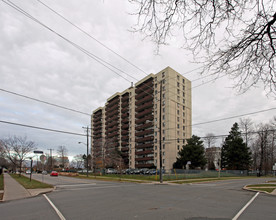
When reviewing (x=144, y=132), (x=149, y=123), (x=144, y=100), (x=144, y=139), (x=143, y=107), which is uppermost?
(x=144, y=100)

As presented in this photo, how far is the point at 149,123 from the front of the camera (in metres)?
73.2

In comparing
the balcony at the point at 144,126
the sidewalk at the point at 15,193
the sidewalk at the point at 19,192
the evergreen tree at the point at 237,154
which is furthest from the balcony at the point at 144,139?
the sidewalk at the point at 19,192

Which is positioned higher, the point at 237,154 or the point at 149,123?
the point at 149,123

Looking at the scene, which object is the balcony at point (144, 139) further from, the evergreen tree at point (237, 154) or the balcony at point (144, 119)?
the evergreen tree at point (237, 154)

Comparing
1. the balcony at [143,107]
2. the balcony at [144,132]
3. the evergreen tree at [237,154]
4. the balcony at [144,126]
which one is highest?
the balcony at [143,107]

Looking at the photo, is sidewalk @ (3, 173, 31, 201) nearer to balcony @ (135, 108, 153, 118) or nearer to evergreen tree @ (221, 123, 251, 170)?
evergreen tree @ (221, 123, 251, 170)

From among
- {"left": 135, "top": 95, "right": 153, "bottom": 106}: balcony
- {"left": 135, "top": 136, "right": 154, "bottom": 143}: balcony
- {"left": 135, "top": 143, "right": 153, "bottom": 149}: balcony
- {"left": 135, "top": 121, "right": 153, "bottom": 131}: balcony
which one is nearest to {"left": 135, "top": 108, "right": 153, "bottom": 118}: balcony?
{"left": 135, "top": 121, "right": 153, "bottom": 131}: balcony

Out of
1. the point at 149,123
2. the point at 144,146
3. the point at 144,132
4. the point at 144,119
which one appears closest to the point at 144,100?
the point at 144,119

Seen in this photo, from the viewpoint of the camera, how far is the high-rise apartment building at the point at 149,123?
212 ft

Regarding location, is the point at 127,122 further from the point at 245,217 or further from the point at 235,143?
the point at 245,217

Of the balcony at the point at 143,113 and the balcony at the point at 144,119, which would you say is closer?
the balcony at the point at 144,119

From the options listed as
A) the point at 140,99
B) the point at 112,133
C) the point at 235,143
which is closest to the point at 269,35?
the point at 235,143

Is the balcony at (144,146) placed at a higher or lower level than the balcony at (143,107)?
lower

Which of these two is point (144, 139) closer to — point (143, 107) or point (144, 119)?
point (144, 119)
